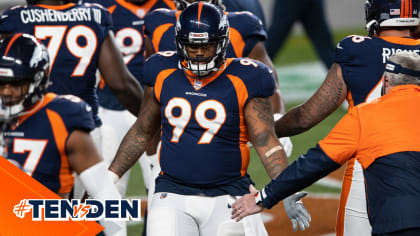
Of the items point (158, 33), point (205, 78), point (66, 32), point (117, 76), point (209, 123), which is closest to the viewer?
point (209, 123)

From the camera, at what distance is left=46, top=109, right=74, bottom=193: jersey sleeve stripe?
4145mm

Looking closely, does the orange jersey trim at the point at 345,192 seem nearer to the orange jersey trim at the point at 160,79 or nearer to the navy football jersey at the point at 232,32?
the orange jersey trim at the point at 160,79

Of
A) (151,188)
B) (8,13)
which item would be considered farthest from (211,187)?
(8,13)

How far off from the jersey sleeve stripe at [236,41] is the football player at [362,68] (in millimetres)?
919

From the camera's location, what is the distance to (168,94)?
4.22 metres

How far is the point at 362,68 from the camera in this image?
414 centimetres


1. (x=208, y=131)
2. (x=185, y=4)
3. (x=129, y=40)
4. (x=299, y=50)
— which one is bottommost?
(x=299, y=50)

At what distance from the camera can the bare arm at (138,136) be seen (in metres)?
4.45

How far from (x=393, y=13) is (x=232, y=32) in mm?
1243

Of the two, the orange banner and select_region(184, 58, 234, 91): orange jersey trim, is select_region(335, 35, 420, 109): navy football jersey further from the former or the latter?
the orange banner

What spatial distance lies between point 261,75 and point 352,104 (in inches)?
20.4

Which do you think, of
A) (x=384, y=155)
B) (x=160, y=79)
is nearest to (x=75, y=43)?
(x=160, y=79)

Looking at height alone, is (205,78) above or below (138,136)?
above

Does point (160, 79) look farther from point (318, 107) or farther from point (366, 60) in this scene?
point (366, 60)
